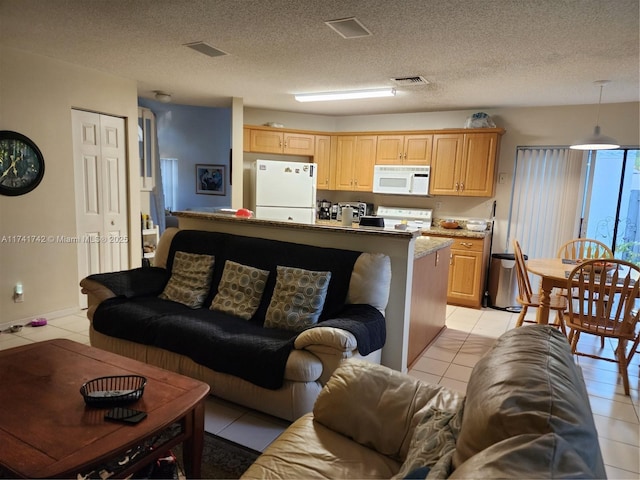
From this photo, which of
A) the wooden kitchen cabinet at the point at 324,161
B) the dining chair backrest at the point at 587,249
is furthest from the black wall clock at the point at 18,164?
the dining chair backrest at the point at 587,249

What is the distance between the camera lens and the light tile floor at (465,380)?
7.54 feet

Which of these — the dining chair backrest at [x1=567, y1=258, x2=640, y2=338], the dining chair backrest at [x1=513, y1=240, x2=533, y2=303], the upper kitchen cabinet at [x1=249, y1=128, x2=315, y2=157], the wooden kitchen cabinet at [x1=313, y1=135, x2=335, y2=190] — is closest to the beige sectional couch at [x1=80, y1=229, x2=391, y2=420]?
the dining chair backrest at [x1=567, y1=258, x2=640, y2=338]

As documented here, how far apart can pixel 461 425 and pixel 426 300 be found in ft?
7.93

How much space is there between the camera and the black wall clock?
11.8ft

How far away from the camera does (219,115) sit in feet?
24.5

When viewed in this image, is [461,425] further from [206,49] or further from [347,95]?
[347,95]

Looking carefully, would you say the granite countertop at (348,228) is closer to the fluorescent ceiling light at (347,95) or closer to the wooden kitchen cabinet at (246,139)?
the fluorescent ceiling light at (347,95)

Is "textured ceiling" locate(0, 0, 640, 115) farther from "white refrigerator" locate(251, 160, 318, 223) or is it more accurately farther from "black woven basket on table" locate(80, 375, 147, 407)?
"black woven basket on table" locate(80, 375, 147, 407)

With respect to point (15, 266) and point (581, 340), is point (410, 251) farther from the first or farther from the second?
point (15, 266)

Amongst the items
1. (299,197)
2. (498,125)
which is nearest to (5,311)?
(299,197)

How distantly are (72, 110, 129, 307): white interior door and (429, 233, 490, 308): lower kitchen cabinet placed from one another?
396 cm

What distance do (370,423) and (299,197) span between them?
4423 mm

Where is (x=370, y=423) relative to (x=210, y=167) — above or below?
below

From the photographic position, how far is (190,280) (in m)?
3.28
